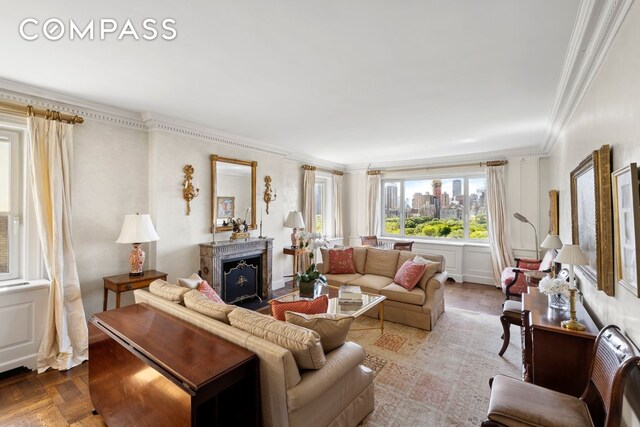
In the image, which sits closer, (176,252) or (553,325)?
(553,325)

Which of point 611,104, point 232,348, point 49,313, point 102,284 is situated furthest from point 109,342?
point 611,104

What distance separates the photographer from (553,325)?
2.04 metres

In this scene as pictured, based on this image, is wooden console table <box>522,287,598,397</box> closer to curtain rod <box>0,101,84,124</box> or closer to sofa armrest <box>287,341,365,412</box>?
sofa armrest <box>287,341,365,412</box>

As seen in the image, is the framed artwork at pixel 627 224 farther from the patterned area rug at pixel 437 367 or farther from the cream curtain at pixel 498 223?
the cream curtain at pixel 498 223

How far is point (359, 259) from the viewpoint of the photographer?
4906mm

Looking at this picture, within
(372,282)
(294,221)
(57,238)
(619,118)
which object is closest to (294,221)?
(294,221)

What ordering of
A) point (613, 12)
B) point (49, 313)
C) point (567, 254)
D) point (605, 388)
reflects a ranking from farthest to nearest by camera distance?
1. point (49, 313)
2. point (567, 254)
3. point (613, 12)
4. point (605, 388)

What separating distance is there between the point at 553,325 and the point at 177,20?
125 inches

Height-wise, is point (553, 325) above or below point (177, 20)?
below

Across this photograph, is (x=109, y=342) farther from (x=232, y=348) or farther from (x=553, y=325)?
(x=553, y=325)

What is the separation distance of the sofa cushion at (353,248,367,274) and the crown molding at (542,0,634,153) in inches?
Result: 123

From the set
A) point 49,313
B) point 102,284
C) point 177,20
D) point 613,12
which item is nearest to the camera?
point 613,12

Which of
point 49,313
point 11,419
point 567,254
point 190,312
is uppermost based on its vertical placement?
point 567,254

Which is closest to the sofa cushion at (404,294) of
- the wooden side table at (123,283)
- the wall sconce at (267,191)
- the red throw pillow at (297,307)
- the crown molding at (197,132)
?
the red throw pillow at (297,307)
